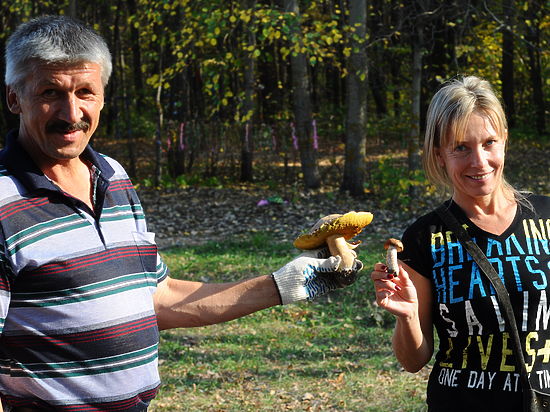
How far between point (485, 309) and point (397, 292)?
0.29 m

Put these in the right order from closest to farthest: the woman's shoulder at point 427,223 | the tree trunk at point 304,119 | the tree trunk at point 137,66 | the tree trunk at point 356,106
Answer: the woman's shoulder at point 427,223 < the tree trunk at point 356,106 < the tree trunk at point 304,119 < the tree trunk at point 137,66

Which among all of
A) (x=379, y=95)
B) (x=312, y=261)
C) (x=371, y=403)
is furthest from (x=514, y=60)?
(x=312, y=261)

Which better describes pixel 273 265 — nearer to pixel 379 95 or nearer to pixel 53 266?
pixel 53 266

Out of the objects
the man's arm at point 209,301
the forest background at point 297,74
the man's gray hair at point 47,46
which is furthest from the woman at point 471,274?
the forest background at point 297,74

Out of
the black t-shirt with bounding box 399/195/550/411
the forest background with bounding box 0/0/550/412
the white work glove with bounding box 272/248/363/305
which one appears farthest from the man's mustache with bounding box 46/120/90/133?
the forest background with bounding box 0/0/550/412

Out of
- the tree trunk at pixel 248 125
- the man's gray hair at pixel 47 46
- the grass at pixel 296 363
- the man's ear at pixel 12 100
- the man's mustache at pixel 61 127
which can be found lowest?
the grass at pixel 296 363

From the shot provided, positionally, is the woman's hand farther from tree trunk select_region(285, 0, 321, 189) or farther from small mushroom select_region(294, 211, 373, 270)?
tree trunk select_region(285, 0, 321, 189)

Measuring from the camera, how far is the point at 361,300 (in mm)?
7398

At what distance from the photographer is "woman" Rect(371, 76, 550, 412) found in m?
2.26

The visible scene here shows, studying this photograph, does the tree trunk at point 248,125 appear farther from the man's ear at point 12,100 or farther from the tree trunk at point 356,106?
the man's ear at point 12,100

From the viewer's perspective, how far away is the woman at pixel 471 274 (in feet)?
7.41

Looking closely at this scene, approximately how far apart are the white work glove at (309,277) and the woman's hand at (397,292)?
22 cm

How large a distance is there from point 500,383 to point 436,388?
0.23 metres

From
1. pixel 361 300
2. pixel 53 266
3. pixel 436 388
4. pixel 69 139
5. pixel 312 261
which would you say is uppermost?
pixel 69 139
